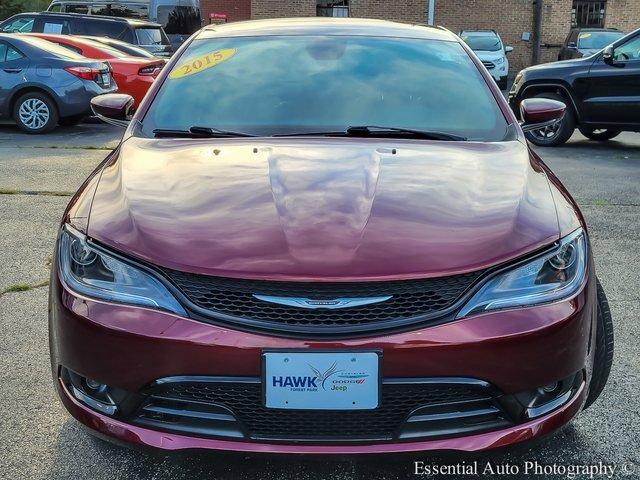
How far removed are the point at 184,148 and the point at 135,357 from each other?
1.04 metres

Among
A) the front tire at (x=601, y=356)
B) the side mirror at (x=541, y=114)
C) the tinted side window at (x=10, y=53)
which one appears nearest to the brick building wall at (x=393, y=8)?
the tinted side window at (x=10, y=53)

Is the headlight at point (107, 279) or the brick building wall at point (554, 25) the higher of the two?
the headlight at point (107, 279)

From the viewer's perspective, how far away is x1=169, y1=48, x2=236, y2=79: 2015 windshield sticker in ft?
11.1

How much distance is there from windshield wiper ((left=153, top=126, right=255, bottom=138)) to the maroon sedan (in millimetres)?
473

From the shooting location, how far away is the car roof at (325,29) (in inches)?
142

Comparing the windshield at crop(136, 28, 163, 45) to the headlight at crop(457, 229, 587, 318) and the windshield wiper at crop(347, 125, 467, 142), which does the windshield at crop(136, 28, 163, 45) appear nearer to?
the windshield wiper at crop(347, 125, 467, 142)

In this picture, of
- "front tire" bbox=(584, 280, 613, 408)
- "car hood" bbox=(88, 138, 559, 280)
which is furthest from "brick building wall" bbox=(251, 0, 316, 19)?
"front tire" bbox=(584, 280, 613, 408)

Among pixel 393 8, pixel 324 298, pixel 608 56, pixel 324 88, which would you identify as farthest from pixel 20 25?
pixel 324 298

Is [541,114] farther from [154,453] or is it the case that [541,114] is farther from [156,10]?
[156,10]

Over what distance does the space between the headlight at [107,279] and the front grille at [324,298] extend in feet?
0.31

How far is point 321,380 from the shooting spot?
1971 mm

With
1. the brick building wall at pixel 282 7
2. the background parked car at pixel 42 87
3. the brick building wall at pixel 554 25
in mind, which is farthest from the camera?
the brick building wall at pixel 282 7

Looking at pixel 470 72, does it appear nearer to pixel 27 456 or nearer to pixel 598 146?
pixel 27 456

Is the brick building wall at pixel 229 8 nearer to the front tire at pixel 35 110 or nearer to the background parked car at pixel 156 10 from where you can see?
the background parked car at pixel 156 10
